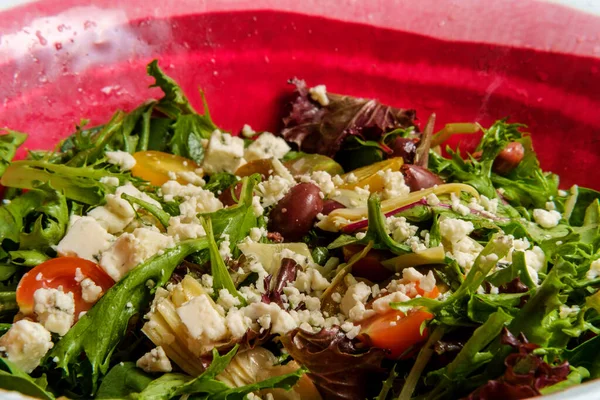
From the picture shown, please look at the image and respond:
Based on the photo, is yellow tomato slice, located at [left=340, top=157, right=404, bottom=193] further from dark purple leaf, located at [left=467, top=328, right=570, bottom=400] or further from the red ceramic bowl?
dark purple leaf, located at [left=467, top=328, right=570, bottom=400]

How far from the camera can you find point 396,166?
80.2 inches

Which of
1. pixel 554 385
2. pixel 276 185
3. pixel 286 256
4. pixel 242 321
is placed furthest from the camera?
pixel 276 185

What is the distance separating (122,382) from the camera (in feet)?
4.90

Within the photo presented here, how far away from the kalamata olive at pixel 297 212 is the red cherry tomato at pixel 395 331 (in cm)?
42

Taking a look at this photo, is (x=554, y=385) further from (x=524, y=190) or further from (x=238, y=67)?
(x=238, y=67)

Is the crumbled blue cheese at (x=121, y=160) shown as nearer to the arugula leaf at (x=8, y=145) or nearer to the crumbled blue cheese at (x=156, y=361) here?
the arugula leaf at (x=8, y=145)

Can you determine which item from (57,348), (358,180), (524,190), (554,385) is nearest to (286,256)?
(358,180)

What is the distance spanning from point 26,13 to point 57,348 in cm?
120

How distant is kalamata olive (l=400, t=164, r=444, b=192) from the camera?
6.39ft

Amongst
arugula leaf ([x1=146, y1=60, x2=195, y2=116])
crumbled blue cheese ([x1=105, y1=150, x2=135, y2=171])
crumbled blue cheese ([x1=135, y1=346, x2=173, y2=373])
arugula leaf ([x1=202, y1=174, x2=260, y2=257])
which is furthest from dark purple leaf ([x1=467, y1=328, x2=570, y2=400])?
arugula leaf ([x1=146, y1=60, x2=195, y2=116])

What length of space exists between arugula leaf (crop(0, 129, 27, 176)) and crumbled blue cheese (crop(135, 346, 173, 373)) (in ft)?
2.72

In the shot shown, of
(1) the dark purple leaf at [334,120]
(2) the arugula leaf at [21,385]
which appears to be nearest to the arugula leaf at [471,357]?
(2) the arugula leaf at [21,385]

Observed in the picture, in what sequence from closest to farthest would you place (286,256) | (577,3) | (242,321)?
(242,321) → (286,256) → (577,3)

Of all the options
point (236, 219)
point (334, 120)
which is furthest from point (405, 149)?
point (236, 219)
